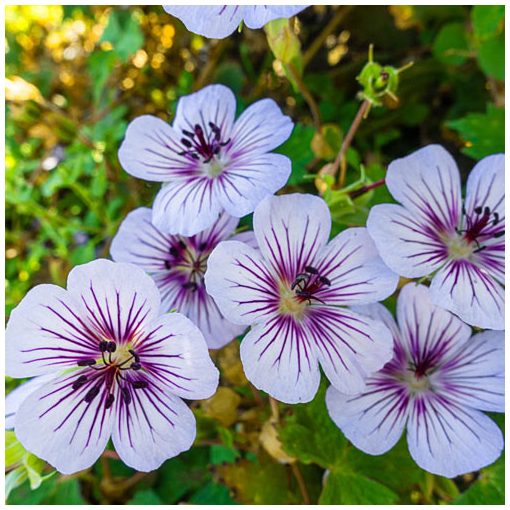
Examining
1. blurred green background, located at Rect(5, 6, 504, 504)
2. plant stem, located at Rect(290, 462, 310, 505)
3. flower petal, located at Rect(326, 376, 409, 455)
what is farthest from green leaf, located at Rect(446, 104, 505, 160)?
plant stem, located at Rect(290, 462, 310, 505)

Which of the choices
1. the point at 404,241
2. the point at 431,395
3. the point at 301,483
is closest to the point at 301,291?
the point at 404,241

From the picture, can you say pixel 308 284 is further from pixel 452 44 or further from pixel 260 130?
pixel 452 44

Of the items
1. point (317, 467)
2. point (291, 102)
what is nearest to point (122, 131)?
point (291, 102)

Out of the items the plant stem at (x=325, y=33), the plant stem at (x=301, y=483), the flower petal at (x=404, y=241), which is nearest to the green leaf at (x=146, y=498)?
the plant stem at (x=301, y=483)

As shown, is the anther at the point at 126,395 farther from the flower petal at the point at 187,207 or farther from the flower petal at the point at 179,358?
the flower petal at the point at 187,207

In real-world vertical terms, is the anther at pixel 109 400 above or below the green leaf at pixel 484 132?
below

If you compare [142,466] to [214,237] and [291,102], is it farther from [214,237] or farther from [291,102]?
[291,102]

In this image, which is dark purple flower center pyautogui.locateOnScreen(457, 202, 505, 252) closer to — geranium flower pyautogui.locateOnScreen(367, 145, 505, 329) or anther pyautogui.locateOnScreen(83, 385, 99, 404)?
geranium flower pyautogui.locateOnScreen(367, 145, 505, 329)

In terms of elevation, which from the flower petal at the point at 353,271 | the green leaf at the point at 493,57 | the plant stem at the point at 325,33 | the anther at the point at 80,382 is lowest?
the anther at the point at 80,382
